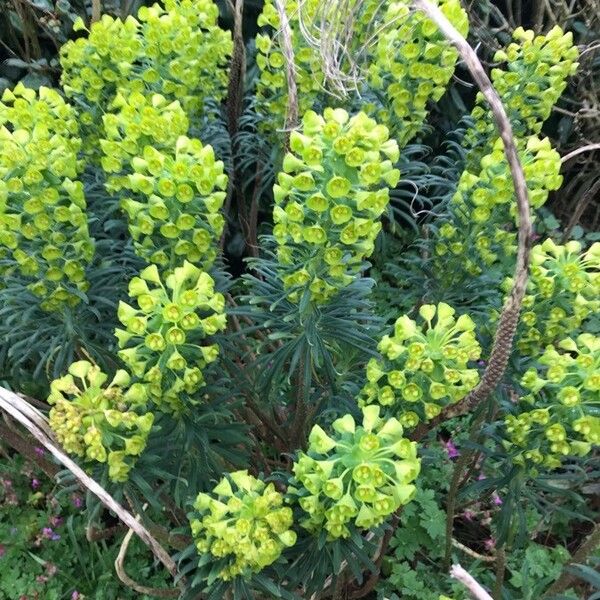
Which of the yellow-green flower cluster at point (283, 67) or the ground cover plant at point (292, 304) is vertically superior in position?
the yellow-green flower cluster at point (283, 67)

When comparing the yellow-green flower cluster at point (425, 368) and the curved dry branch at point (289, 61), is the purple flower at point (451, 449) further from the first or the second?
the curved dry branch at point (289, 61)

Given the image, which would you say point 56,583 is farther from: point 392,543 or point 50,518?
point 392,543

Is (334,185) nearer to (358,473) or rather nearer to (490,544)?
(358,473)

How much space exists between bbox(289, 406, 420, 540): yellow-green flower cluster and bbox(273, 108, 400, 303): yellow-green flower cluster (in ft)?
1.18

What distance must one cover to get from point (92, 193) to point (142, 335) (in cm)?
83

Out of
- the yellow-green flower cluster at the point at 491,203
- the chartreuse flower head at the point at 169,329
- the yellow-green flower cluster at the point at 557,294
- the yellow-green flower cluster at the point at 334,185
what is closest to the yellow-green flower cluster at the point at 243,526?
the chartreuse flower head at the point at 169,329

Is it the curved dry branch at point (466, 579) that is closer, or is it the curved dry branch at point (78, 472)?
the curved dry branch at point (466, 579)

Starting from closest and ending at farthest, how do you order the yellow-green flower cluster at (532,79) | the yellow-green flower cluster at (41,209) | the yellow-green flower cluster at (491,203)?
the yellow-green flower cluster at (41,209)
the yellow-green flower cluster at (491,203)
the yellow-green flower cluster at (532,79)

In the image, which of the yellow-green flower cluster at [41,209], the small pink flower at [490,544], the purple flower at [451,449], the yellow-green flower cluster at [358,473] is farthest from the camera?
the purple flower at [451,449]

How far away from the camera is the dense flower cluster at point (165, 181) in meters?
1.42

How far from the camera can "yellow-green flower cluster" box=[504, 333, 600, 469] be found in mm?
1418

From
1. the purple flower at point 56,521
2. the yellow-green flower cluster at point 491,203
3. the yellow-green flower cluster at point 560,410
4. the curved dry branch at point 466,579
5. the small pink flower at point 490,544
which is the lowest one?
the small pink flower at point 490,544

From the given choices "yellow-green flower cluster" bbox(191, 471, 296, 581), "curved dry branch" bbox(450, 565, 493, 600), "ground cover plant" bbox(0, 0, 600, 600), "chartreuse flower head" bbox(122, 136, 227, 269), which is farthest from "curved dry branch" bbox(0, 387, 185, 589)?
"curved dry branch" bbox(450, 565, 493, 600)

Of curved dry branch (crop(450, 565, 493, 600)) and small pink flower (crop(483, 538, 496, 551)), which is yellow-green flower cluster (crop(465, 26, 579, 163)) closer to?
curved dry branch (crop(450, 565, 493, 600))
